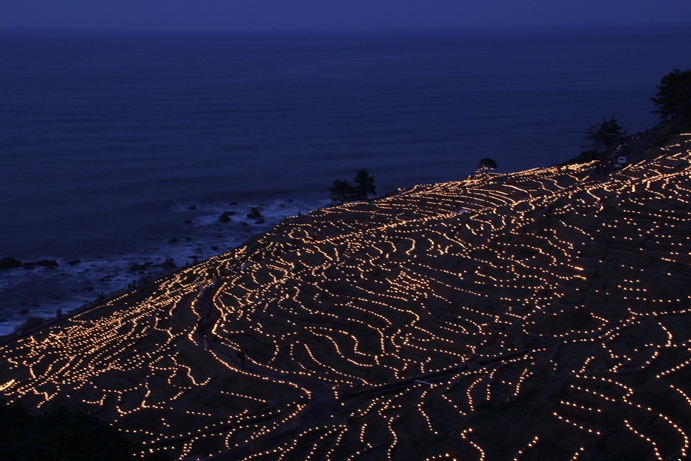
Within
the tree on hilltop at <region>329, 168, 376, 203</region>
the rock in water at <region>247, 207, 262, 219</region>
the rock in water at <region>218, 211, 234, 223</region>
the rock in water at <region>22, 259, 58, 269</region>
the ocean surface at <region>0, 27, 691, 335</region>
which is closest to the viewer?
the rock in water at <region>22, 259, 58, 269</region>

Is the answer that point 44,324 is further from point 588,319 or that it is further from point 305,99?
point 305,99

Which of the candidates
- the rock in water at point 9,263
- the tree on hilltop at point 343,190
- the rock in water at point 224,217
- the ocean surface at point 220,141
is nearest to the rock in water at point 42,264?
the rock in water at point 9,263

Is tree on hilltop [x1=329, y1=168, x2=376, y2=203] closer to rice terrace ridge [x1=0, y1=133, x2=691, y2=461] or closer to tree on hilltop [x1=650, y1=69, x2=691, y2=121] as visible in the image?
rice terrace ridge [x1=0, y1=133, x2=691, y2=461]

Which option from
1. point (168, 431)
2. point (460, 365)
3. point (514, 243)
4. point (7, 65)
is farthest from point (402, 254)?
point (7, 65)

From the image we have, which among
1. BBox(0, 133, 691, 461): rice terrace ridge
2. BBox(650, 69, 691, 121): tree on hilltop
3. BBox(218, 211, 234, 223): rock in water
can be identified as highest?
BBox(650, 69, 691, 121): tree on hilltop

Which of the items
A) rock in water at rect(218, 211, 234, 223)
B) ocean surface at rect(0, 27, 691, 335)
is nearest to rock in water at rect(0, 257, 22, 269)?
ocean surface at rect(0, 27, 691, 335)

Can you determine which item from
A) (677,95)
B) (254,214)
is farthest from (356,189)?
(677,95)

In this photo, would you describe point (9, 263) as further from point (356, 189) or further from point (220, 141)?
point (220, 141)

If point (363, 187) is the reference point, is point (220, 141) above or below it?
above
